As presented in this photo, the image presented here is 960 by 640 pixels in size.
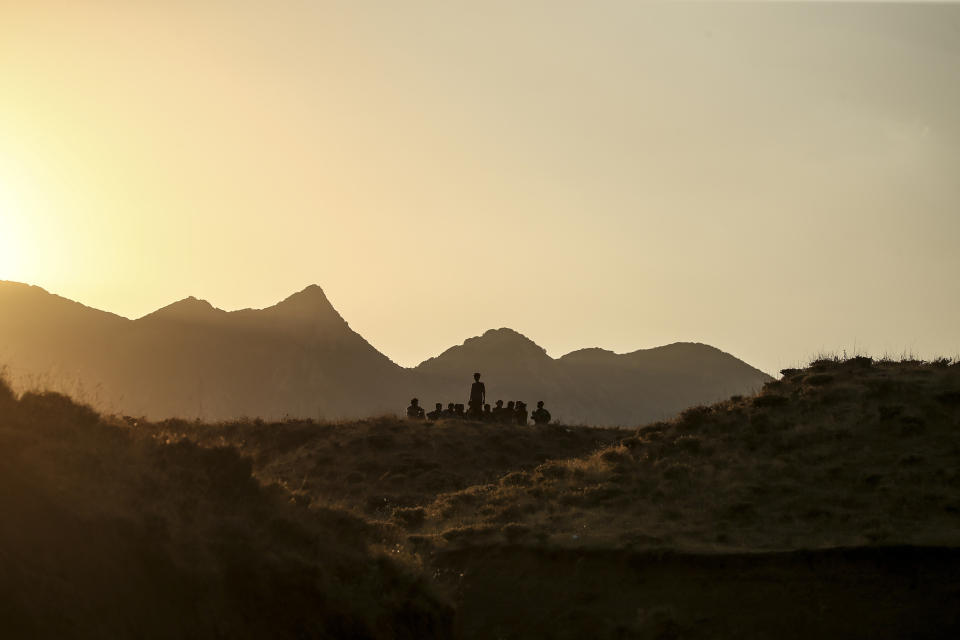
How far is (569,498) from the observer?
37.9 metres

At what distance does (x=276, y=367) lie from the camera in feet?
489

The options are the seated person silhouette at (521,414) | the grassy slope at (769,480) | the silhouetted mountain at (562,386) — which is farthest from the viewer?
the silhouetted mountain at (562,386)

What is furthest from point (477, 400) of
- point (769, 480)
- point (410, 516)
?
point (769, 480)

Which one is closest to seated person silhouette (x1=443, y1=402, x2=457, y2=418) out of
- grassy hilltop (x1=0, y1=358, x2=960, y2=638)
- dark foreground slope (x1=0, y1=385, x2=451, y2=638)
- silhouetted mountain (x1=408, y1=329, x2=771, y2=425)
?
grassy hilltop (x1=0, y1=358, x2=960, y2=638)

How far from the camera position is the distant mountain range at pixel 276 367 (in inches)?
5079

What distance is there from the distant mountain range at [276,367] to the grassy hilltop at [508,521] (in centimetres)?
7130

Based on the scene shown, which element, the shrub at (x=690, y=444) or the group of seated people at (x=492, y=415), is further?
the group of seated people at (x=492, y=415)

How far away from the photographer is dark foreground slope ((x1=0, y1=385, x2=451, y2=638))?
1142 centimetres

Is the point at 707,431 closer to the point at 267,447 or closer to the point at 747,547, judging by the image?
the point at 747,547

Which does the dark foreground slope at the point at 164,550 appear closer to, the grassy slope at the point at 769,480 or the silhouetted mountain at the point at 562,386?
the grassy slope at the point at 769,480

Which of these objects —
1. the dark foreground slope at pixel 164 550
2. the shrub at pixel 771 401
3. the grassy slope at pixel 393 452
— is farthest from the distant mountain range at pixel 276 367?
the dark foreground slope at pixel 164 550

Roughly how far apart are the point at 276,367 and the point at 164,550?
139 metres

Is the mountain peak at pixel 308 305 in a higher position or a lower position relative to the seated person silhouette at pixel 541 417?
higher

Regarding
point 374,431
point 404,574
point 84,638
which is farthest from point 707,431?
point 84,638
